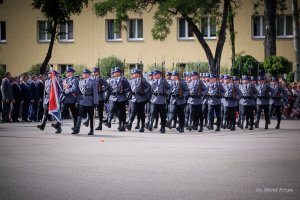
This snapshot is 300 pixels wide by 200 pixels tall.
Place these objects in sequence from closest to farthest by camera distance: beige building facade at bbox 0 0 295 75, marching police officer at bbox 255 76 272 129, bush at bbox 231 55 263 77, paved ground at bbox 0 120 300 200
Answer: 1. paved ground at bbox 0 120 300 200
2. marching police officer at bbox 255 76 272 129
3. bush at bbox 231 55 263 77
4. beige building facade at bbox 0 0 295 75

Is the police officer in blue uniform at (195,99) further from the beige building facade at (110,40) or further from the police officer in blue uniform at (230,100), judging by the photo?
the beige building facade at (110,40)

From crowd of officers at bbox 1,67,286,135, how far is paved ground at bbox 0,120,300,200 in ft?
5.53

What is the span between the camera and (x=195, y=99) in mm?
27484

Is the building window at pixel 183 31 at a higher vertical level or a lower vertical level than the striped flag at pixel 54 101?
higher

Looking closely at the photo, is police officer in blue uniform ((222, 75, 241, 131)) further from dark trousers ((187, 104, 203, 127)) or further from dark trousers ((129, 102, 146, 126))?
dark trousers ((129, 102, 146, 126))

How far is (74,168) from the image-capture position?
14.4 meters

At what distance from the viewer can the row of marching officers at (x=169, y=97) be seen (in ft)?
80.0

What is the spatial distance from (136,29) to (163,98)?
1348 inches

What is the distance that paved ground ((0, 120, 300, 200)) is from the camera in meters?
11.5

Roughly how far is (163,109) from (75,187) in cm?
1454

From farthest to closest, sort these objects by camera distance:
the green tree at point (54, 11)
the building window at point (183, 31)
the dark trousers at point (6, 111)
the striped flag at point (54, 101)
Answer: the building window at point (183, 31) → the green tree at point (54, 11) → the dark trousers at point (6, 111) → the striped flag at point (54, 101)

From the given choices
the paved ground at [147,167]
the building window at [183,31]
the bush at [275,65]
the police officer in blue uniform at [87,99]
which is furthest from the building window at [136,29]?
the paved ground at [147,167]

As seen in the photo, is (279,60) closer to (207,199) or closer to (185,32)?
(185,32)

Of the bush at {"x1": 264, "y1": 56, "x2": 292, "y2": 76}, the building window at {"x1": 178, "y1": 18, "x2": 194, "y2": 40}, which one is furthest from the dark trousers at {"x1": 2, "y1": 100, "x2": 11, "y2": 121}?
the building window at {"x1": 178, "y1": 18, "x2": 194, "y2": 40}
